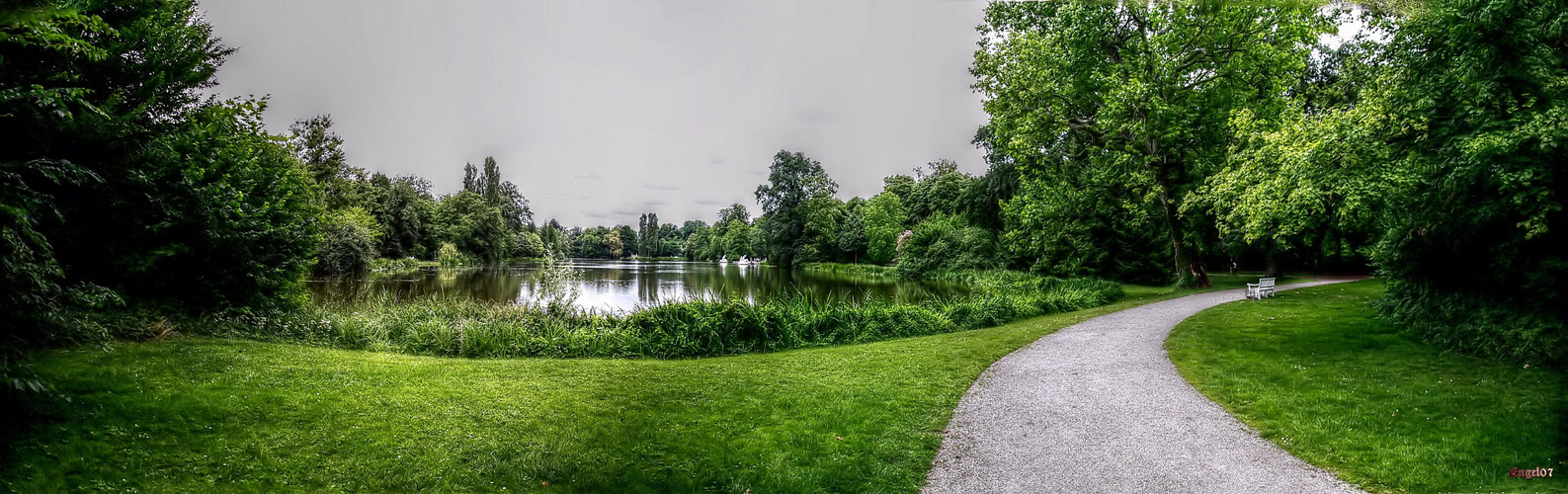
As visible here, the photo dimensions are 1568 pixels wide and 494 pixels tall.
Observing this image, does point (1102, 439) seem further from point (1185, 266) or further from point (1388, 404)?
point (1185, 266)

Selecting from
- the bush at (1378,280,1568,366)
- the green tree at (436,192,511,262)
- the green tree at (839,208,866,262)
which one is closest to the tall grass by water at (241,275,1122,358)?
the bush at (1378,280,1568,366)

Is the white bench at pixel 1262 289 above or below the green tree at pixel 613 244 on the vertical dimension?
below

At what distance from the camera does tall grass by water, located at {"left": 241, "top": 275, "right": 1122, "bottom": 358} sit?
8555 mm

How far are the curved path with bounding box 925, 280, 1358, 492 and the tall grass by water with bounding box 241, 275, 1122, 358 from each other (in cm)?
355

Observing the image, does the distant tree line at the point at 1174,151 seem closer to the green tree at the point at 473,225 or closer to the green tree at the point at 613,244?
the green tree at the point at 473,225

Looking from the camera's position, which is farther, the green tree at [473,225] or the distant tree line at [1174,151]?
the green tree at [473,225]

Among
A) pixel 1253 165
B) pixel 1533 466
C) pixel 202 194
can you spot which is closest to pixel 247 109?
pixel 202 194

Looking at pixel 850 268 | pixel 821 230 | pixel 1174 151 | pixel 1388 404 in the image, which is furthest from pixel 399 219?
pixel 1388 404

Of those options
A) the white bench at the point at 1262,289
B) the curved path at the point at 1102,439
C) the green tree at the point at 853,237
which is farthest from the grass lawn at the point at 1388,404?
the green tree at the point at 853,237

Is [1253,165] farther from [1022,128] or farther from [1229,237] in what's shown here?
[1229,237]

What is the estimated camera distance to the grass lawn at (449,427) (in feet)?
11.9

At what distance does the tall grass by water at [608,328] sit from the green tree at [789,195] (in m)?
39.0

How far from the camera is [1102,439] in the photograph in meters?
4.86

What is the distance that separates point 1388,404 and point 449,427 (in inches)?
317
